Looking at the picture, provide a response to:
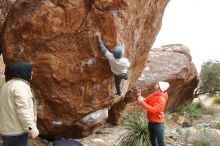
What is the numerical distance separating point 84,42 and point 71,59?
0.46m

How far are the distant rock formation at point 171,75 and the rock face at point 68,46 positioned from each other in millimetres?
A: 4833

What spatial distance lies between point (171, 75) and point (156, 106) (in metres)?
8.01

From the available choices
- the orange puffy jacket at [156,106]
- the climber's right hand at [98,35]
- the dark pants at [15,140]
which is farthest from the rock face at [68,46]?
the dark pants at [15,140]

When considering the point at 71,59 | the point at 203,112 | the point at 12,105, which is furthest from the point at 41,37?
the point at 203,112

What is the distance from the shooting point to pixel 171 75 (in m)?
16.7

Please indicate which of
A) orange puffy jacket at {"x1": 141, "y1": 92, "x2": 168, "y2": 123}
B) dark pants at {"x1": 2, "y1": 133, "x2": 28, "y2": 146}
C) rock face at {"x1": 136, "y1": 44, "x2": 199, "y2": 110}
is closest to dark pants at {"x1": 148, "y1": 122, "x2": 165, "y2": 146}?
orange puffy jacket at {"x1": 141, "y1": 92, "x2": 168, "y2": 123}

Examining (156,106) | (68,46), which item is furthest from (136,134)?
(68,46)

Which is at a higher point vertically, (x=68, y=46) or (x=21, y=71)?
(x=68, y=46)

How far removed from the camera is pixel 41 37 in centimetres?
877

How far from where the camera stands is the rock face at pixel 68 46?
860 cm

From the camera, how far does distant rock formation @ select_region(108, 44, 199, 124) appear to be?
15523mm

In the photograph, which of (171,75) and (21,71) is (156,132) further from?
(171,75)

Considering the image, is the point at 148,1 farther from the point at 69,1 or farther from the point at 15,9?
the point at 15,9

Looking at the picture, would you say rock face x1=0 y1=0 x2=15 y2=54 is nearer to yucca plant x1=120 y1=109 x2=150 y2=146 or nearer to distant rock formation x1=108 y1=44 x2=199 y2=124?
yucca plant x1=120 y1=109 x2=150 y2=146
